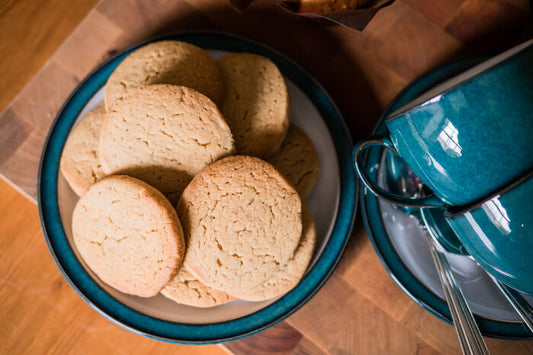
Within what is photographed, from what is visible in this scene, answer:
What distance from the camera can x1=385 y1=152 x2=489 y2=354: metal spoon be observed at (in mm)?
553

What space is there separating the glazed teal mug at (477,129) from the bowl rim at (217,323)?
0.29 m

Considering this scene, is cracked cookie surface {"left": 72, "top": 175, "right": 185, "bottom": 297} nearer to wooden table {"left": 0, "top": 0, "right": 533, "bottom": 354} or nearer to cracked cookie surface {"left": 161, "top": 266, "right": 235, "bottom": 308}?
cracked cookie surface {"left": 161, "top": 266, "right": 235, "bottom": 308}

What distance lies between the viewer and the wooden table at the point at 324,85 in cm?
74

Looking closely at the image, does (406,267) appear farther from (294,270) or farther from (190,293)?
(190,293)

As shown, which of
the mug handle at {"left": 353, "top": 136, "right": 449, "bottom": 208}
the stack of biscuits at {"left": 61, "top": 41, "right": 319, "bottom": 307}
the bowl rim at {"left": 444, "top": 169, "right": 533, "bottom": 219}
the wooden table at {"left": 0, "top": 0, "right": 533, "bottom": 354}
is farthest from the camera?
the wooden table at {"left": 0, "top": 0, "right": 533, "bottom": 354}

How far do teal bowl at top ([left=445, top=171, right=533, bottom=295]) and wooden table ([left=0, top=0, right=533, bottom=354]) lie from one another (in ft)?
1.05

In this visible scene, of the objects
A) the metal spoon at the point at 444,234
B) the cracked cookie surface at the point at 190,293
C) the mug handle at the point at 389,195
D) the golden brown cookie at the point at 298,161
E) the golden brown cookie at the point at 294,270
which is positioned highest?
the mug handle at the point at 389,195

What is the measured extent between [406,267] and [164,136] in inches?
18.7

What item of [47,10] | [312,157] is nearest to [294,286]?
[312,157]

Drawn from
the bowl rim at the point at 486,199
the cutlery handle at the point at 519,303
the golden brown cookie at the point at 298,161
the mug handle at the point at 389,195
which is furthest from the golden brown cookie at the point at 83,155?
the cutlery handle at the point at 519,303

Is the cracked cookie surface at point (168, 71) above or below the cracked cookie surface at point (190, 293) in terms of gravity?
above

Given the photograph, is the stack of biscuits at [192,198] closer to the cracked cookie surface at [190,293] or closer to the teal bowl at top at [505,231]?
the cracked cookie surface at [190,293]

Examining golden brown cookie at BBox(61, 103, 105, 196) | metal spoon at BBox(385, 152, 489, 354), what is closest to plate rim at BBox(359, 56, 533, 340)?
metal spoon at BBox(385, 152, 489, 354)

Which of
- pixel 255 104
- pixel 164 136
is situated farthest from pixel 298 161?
pixel 164 136
